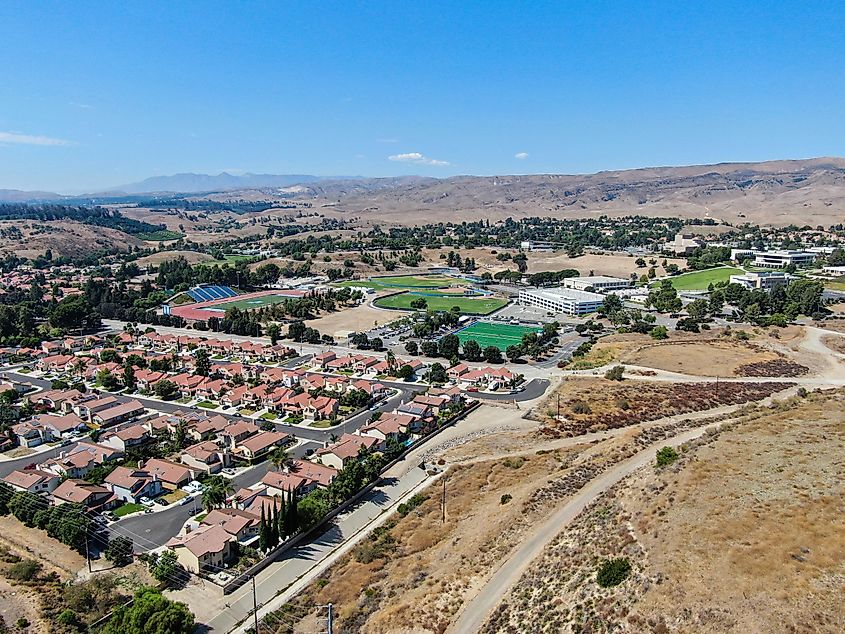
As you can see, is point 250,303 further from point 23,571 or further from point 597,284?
point 23,571

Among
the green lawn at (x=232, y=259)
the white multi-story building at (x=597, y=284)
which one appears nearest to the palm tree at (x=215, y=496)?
the white multi-story building at (x=597, y=284)

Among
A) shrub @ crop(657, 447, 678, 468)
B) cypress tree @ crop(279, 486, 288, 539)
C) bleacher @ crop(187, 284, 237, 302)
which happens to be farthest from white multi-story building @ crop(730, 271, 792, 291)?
cypress tree @ crop(279, 486, 288, 539)

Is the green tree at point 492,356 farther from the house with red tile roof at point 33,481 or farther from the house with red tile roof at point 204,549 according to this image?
the house with red tile roof at point 33,481

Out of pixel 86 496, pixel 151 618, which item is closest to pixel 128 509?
pixel 86 496

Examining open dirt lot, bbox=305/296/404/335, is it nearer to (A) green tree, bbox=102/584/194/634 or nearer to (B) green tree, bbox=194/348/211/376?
(B) green tree, bbox=194/348/211/376

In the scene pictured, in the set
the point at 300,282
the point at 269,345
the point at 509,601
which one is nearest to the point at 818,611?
the point at 509,601

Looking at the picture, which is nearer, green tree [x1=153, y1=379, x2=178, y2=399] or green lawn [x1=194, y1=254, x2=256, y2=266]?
green tree [x1=153, y1=379, x2=178, y2=399]
